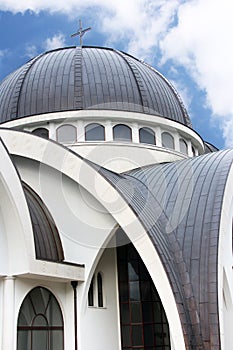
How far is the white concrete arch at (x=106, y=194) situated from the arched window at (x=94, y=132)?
4418mm

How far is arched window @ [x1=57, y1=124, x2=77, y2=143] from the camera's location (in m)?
17.7

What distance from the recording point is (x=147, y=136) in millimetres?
18609

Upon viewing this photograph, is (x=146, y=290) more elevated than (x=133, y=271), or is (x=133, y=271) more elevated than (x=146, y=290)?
(x=133, y=271)

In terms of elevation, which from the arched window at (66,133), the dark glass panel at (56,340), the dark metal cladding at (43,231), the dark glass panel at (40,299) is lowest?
the dark glass panel at (56,340)

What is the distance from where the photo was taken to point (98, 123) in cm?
1805

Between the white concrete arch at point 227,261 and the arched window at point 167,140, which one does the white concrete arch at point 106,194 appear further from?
the arched window at point 167,140

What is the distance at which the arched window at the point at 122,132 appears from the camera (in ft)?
59.4

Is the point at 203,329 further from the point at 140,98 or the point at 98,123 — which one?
the point at 140,98

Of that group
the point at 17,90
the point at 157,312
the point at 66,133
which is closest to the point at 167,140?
the point at 66,133

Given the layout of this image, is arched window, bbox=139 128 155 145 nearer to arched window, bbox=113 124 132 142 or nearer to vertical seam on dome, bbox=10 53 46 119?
arched window, bbox=113 124 132 142

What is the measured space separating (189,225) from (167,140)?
6.91 m

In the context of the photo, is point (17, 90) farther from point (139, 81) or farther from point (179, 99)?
point (179, 99)

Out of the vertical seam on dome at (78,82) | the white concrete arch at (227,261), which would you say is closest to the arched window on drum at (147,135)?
the vertical seam on dome at (78,82)

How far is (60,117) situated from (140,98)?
3379 mm
